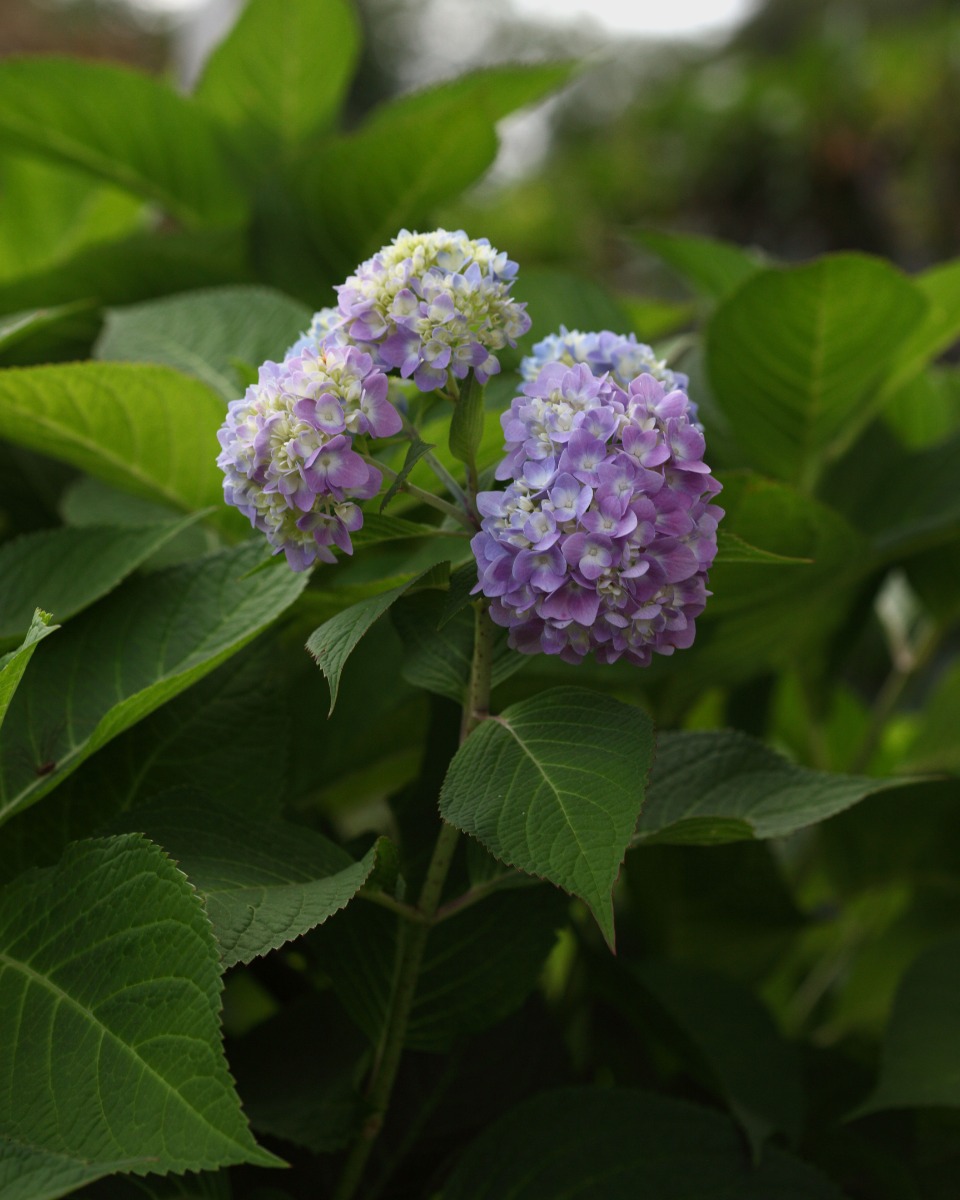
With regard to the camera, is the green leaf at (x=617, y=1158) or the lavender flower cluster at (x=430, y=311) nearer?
the lavender flower cluster at (x=430, y=311)

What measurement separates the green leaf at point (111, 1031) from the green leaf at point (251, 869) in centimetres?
2

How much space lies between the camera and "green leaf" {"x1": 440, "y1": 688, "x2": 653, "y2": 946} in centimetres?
46

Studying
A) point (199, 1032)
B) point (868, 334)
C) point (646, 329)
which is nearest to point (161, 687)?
point (199, 1032)

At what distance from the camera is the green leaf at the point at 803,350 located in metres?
0.84

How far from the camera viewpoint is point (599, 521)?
0.47 m

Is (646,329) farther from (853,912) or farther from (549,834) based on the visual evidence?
(549,834)

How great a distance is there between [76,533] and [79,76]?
1.80 ft

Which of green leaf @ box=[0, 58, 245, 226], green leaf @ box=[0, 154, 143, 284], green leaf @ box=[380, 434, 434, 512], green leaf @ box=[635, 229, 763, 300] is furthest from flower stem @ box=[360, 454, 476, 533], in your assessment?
green leaf @ box=[0, 154, 143, 284]

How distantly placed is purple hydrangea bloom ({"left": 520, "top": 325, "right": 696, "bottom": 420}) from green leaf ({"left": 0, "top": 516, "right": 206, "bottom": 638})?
0.23m

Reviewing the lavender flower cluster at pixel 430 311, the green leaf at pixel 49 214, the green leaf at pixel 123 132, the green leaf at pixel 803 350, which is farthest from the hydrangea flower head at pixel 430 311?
the green leaf at pixel 49 214

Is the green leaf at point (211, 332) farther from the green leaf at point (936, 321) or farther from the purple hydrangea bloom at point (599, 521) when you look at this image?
the green leaf at point (936, 321)

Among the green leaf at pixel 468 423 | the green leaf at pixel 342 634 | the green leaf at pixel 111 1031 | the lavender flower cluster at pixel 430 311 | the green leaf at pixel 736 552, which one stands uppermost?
the lavender flower cluster at pixel 430 311

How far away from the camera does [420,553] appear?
735mm

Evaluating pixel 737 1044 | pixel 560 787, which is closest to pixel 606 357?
pixel 560 787
